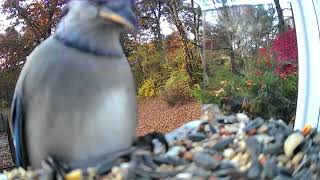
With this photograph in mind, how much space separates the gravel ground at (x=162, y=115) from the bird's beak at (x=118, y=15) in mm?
521

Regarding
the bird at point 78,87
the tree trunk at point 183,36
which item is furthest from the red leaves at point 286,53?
the bird at point 78,87

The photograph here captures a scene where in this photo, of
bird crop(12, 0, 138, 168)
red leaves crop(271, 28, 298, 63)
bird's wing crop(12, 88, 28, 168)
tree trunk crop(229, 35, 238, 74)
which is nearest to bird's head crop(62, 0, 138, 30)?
bird crop(12, 0, 138, 168)

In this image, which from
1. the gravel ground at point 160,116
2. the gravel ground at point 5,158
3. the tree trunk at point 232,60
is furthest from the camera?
the gravel ground at point 5,158

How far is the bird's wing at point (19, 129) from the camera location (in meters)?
0.89

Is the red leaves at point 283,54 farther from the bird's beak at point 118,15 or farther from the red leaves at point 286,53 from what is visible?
the bird's beak at point 118,15

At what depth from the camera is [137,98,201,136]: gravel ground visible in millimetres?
1398

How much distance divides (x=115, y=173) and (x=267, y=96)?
32.5 inches

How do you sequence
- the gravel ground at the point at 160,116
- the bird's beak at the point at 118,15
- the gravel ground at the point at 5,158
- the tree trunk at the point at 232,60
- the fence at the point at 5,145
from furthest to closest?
the gravel ground at the point at 5,158 < the tree trunk at the point at 232,60 < the gravel ground at the point at 160,116 < the fence at the point at 5,145 < the bird's beak at the point at 118,15

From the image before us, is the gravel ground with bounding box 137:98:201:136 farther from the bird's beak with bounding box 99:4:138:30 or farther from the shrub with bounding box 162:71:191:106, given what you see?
the bird's beak with bounding box 99:4:138:30

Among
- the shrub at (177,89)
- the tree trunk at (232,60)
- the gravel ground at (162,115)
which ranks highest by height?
the tree trunk at (232,60)

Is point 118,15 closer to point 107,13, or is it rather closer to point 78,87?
point 107,13

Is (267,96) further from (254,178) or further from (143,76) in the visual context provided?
(254,178)

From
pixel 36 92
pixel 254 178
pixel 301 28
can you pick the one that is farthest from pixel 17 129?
pixel 301 28

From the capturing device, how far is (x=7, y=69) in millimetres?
1358
